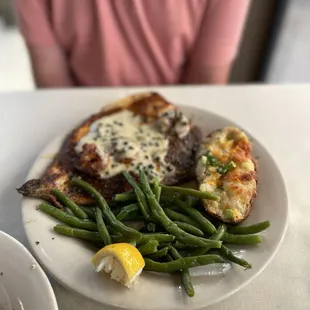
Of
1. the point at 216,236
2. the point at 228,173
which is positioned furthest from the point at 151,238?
the point at 228,173

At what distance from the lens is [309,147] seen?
4.30 feet

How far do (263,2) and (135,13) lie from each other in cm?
93

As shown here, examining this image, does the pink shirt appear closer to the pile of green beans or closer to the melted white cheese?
the melted white cheese

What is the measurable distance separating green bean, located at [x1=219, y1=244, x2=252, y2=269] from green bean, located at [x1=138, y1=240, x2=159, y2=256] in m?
0.14

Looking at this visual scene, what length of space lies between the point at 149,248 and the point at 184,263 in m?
0.08

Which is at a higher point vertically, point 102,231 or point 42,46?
point 42,46

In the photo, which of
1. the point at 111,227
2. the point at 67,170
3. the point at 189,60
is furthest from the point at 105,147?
the point at 189,60

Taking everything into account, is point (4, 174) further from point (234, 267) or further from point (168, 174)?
point (234, 267)

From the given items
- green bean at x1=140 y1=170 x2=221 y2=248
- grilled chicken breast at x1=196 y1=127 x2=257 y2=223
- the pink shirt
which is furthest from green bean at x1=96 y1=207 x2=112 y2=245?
the pink shirt

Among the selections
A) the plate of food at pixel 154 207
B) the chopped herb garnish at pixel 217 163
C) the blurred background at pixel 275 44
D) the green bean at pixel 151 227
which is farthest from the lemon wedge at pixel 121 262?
the blurred background at pixel 275 44

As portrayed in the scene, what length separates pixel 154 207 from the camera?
983 mm

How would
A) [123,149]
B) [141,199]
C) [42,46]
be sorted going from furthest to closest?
1. [42,46]
2. [123,149]
3. [141,199]

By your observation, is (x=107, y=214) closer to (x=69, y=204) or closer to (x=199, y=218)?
(x=69, y=204)

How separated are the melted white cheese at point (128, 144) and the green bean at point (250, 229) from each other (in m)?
0.23
